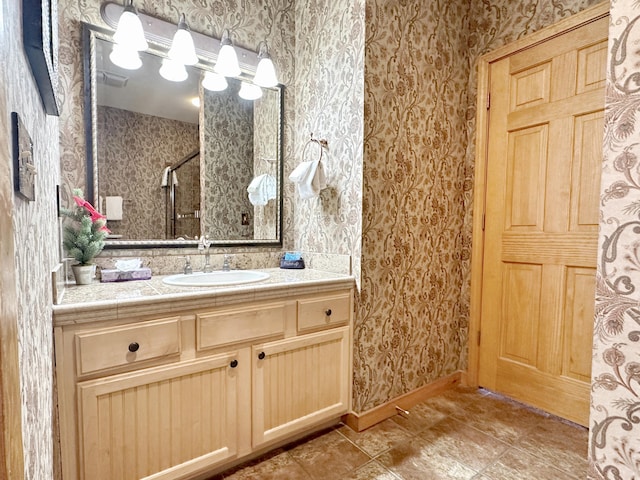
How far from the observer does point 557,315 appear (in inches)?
75.4

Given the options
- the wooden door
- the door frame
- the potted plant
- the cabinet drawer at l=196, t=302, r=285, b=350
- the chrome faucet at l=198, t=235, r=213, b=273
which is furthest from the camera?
the door frame

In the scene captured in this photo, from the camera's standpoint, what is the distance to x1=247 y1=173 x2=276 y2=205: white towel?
6.95 feet

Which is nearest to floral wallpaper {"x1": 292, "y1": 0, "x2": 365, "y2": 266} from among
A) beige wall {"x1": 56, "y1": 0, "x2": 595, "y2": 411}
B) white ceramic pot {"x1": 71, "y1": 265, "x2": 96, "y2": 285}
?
beige wall {"x1": 56, "y1": 0, "x2": 595, "y2": 411}

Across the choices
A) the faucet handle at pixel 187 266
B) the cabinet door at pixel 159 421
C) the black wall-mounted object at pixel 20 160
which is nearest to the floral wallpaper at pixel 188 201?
the faucet handle at pixel 187 266

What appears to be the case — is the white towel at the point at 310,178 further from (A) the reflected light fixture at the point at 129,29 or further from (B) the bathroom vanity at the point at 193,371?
(A) the reflected light fixture at the point at 129,29

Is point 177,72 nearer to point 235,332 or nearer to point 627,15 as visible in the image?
point 235,332

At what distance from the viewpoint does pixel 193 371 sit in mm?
1331

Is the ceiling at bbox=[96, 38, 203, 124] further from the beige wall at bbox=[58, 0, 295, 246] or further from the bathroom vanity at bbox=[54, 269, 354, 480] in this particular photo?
the bathroom vanity at bbox=[54, 269, 354, 480]

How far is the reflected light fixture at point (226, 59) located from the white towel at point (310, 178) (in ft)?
2.16

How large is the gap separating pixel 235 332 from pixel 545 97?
2.09 m

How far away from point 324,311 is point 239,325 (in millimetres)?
457

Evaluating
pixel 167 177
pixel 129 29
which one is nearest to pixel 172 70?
pixel 129 29

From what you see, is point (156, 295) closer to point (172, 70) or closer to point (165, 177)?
point (165, 177)

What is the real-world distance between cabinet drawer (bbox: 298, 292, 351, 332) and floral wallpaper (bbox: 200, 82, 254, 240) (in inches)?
26.9
